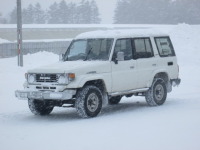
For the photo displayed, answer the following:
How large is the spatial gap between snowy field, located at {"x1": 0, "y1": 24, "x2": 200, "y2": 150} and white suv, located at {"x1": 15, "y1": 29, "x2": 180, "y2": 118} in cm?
41

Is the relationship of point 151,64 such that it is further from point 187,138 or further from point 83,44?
point 187,138

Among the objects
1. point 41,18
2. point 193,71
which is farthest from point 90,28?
point 193,71

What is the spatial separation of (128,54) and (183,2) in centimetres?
6070

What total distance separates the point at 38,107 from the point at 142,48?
10.6ft

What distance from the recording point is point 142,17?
7006 centimetres

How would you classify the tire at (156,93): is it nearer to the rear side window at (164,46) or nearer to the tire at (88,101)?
the rear side window at (164,46)

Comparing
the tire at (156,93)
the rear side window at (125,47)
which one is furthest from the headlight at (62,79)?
the tire at (156,93)

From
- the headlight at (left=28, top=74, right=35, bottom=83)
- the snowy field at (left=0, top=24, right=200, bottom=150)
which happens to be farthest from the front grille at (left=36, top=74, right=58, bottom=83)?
the snowy field at (left=0, top=24, right=200, bottom=150)

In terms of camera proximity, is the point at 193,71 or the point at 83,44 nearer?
the point at 83,44

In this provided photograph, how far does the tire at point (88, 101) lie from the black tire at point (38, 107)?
1.36m

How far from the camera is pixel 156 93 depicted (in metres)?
13.0

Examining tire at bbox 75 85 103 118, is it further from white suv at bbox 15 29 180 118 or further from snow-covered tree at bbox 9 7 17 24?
snow-covered tree at bbox 9 7 17 24

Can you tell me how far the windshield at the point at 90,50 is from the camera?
38.3ft

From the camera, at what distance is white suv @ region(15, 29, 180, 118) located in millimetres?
10719
